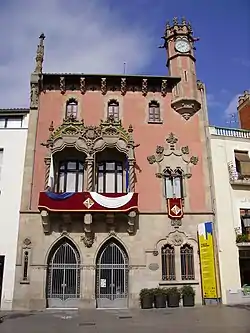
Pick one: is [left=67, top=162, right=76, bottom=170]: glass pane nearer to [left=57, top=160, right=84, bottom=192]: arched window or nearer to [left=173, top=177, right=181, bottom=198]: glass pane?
[left=57, top=160, right=84, bottom=192]: arched window

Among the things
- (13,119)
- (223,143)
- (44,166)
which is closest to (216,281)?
(223,143)

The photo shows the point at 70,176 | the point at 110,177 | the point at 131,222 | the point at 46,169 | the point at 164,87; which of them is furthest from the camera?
the point at 164,87

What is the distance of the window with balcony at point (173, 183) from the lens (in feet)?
73.9

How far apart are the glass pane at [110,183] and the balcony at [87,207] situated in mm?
1740

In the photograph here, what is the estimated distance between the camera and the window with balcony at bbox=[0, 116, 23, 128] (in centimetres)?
2361

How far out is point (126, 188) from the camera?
22.5 meters

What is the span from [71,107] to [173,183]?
893 cm

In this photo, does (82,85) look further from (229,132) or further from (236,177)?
(236,177)

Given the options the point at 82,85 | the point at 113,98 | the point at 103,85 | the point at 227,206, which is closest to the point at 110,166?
the point at 113,98

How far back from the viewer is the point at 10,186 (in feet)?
71.2

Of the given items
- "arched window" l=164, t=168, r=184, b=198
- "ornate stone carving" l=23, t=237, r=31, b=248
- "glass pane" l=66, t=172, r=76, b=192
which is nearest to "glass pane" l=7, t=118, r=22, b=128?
"glass pane" l=66, t=172, r=76, b=192

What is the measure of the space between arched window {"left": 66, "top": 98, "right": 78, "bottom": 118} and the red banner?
8986mm

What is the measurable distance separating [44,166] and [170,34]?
46.7 feet

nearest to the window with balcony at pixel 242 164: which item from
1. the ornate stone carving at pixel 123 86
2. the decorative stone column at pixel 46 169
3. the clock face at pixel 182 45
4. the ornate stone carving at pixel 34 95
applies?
the clock face at pixel 182 45
